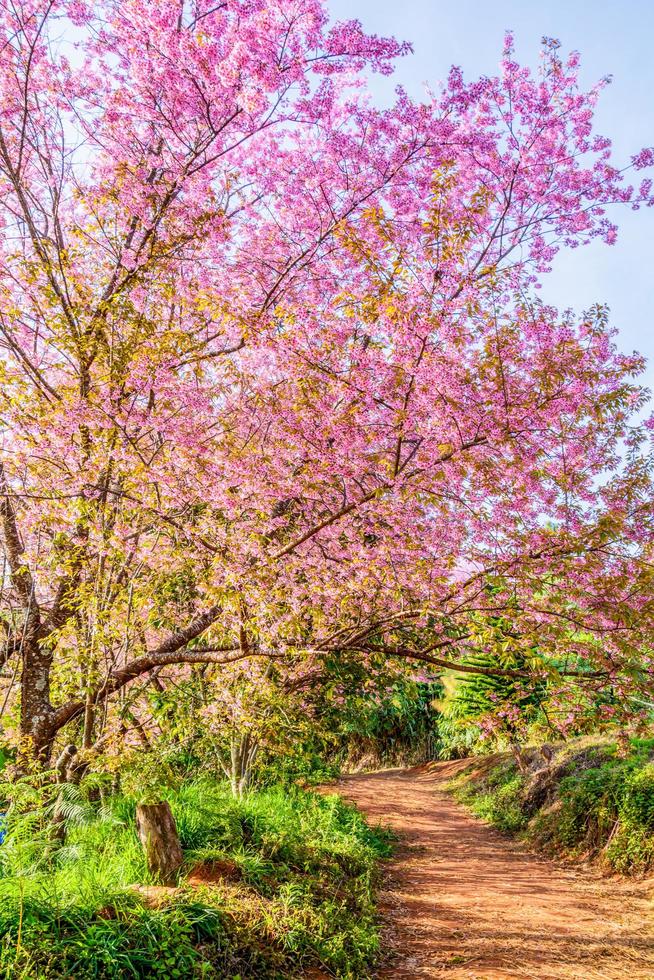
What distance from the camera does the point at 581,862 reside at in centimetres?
797

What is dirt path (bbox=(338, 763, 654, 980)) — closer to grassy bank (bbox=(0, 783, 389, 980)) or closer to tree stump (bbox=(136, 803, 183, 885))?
grassy bank (bbox=(0, 783, 389, 980))

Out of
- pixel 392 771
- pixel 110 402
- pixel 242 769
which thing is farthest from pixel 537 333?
pixel 392 771

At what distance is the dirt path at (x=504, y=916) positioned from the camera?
471 cm

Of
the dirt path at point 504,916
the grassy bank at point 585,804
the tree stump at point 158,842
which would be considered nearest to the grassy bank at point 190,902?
the tree stump at point 158,842

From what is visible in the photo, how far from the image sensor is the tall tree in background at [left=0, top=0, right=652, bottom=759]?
4.84 m

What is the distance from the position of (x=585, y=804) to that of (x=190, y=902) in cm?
683

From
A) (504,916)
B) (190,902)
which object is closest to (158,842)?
(190,902)

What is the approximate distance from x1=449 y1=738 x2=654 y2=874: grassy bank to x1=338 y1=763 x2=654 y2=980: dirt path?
378 mm

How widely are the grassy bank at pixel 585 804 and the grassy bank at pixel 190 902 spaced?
123 inches

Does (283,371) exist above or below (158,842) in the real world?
above

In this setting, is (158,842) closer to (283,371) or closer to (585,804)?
(283,371)

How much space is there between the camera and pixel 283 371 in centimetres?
533

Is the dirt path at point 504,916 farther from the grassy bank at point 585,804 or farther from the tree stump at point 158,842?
the tree stump at point 158,842

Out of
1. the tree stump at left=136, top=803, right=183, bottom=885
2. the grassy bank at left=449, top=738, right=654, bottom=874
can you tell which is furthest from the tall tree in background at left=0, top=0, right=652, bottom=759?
the grassy bank at left=449, top=738, right=654, bottom=874
